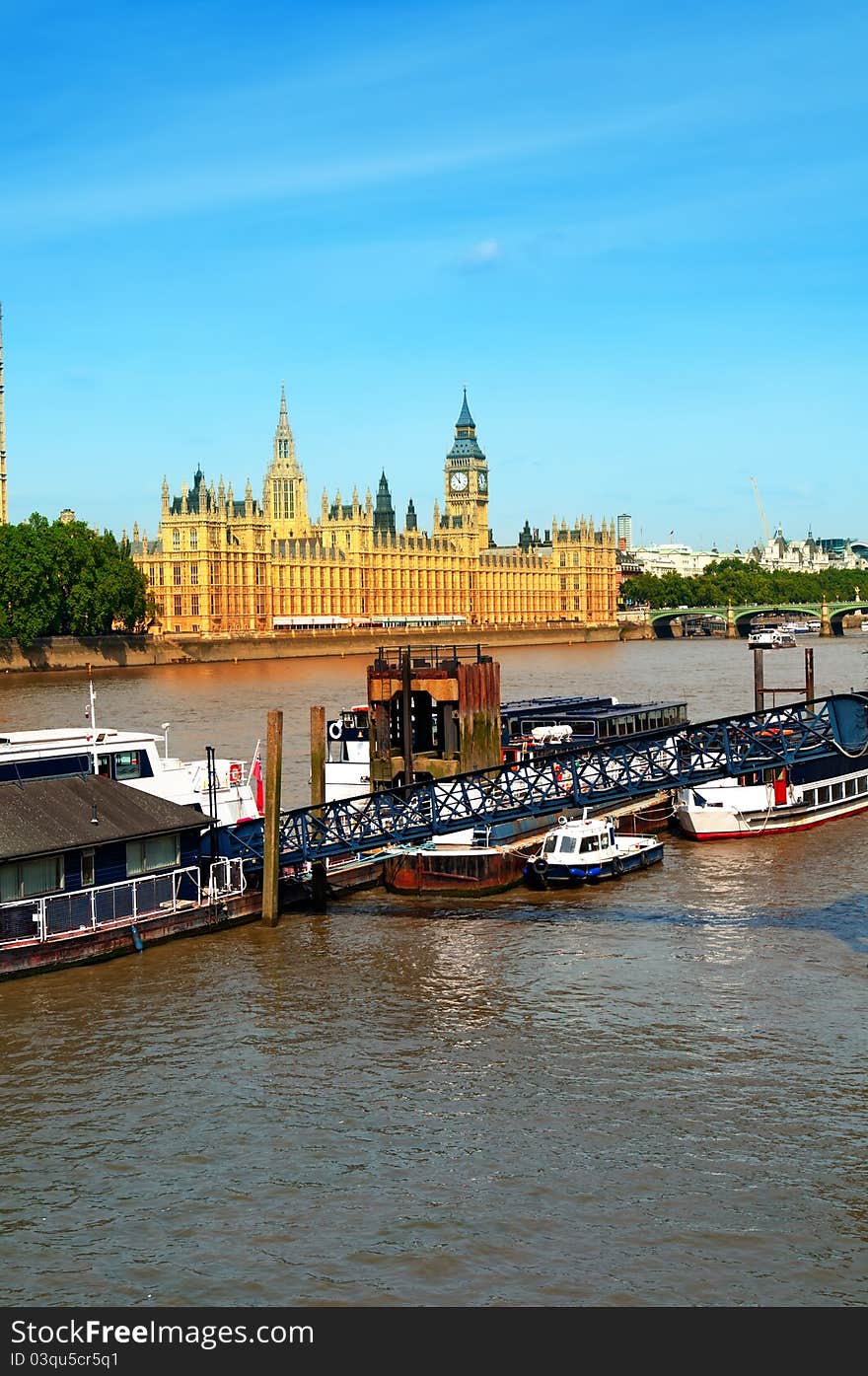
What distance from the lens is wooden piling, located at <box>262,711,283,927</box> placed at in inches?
1103

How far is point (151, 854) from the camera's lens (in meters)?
27.6

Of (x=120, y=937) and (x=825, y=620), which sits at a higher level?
(x=825, y=620)

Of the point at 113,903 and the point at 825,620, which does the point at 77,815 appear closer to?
the point at 113,903

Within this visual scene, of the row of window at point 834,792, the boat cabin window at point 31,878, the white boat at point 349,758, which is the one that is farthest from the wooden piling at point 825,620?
the boat cabin window at point 31,878

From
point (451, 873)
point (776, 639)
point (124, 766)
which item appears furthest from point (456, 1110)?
point (776, 639)

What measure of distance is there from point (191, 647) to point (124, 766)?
105485 mm

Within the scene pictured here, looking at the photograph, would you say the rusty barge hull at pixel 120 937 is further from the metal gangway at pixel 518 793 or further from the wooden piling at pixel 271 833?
the metal gangway at pixel 518 793

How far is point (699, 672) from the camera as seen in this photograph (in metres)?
107

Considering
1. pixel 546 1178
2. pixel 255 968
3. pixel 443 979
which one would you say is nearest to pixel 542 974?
pixel 443 979

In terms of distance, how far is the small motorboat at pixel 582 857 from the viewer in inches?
1259

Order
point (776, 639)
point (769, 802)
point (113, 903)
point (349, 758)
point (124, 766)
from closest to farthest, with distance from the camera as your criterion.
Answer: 1. point (113, 903)
2. point (124, 766)
3. point (769, 802)
4. point (349, 758)
5. point (776, 639)

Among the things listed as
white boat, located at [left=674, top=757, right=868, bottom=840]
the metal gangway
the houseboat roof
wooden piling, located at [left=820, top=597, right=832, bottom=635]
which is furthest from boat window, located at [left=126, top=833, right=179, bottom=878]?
wooden piling, located at [left=820, top=597, right=832, bottom=635]

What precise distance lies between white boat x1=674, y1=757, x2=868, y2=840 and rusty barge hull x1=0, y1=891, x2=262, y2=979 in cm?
1339

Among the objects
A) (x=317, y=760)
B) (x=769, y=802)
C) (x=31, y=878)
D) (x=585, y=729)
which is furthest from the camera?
(x=585, y=729)
